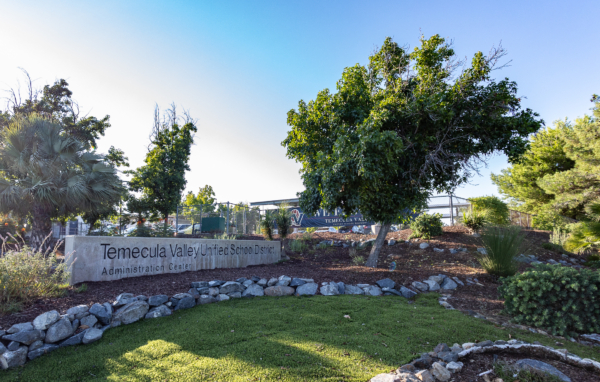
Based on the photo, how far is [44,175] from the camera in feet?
28.6

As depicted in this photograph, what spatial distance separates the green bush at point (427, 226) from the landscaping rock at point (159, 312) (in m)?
9.44

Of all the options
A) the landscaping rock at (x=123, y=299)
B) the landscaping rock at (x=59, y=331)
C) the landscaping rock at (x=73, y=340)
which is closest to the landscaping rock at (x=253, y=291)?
the landscaping rock at (x=123, y=299)

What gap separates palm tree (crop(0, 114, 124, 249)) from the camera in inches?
336

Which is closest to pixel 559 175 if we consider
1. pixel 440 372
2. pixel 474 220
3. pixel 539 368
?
pixel 474 220

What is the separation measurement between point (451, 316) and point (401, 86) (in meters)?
5.53

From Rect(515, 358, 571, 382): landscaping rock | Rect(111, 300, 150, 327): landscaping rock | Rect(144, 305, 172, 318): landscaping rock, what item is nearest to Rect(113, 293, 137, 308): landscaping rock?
Rect(111, 300, 150, 327): landscaping rock

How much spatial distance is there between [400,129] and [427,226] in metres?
4.94

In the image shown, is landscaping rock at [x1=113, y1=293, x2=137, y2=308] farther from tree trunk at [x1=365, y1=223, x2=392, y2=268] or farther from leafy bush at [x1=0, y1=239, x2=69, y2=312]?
tree trunk at [x1=365, y1=223, x2=392, y2=268]

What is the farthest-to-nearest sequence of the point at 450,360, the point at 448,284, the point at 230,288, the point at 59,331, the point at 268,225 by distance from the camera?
the point at 268,225 → the point at 448,284 → the point at 230,288 → the point at 59,331 → the point at 450,360

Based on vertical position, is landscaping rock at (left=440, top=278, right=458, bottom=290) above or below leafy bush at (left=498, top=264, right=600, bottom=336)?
below

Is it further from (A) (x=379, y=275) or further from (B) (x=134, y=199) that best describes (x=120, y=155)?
(A) (x=379, y=275)

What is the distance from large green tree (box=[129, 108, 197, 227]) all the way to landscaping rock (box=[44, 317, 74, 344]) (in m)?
12.6

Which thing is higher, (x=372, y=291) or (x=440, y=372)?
(x=440, y=372)

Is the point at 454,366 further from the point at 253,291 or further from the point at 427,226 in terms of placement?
the point at 427,226
